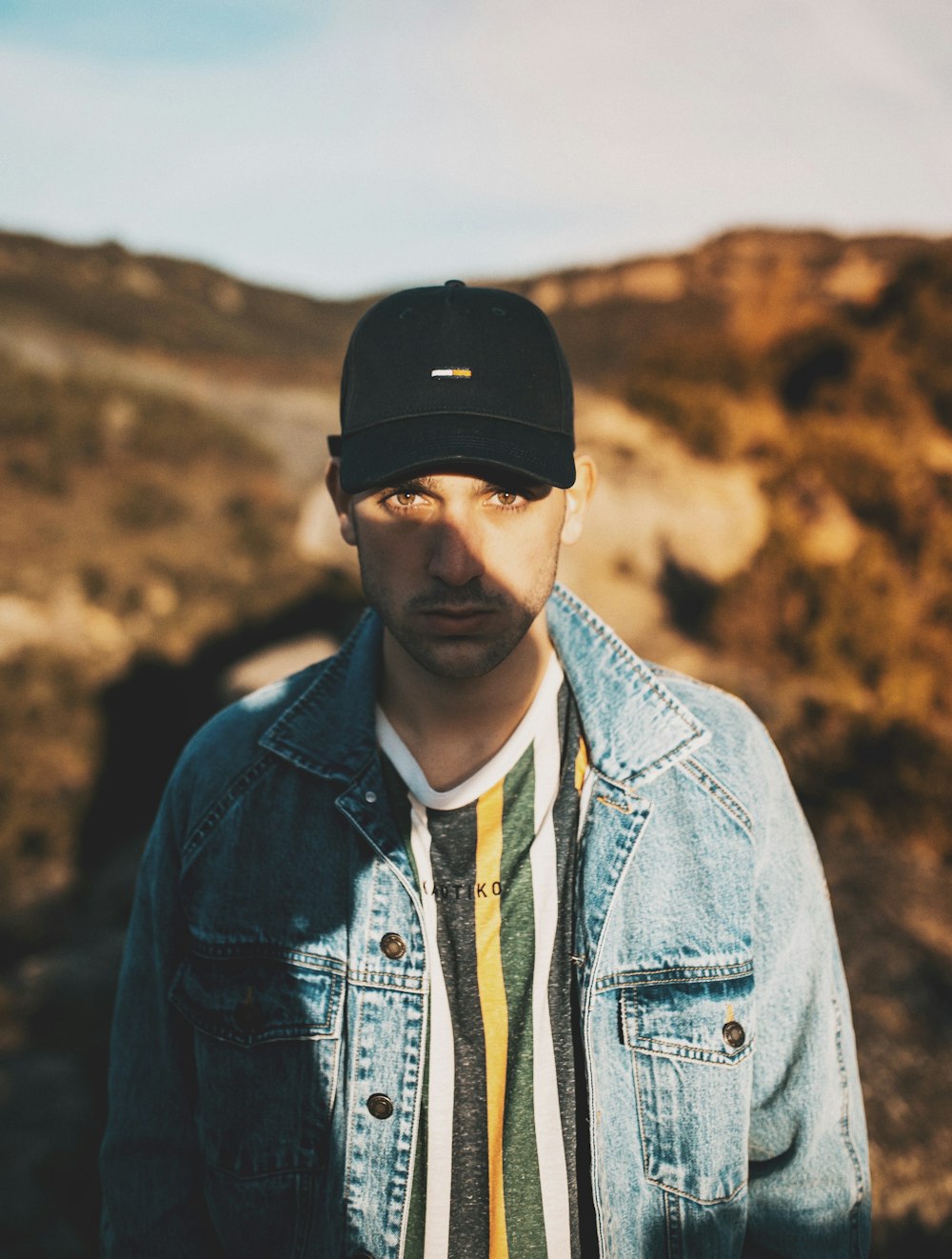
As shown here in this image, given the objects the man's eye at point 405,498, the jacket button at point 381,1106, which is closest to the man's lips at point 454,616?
the man's eye at point 405,498

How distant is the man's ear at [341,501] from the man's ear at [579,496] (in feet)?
1.53

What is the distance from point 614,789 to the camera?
5.31 ft

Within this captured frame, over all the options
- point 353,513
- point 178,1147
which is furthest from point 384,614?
point 178,1147

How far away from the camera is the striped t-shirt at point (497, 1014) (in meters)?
1.46

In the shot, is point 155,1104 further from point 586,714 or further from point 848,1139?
point 848,1139

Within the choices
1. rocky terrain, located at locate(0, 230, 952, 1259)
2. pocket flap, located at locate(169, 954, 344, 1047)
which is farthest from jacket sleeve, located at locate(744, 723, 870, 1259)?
rocky terrain, located at locate(0, 230, 952, 1259)

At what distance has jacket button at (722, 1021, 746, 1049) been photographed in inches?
59.6

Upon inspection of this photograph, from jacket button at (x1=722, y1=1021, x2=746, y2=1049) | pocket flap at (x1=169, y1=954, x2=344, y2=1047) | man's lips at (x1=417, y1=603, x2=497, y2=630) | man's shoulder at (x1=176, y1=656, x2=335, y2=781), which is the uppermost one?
man's lips at (x1=417, y1=603, x2=497, y2=630)

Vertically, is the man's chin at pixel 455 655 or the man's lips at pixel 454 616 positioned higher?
the man's lips at pixel 454 616

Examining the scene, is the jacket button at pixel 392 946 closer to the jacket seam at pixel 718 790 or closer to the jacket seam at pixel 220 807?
the jacket seam at pixel 220 807

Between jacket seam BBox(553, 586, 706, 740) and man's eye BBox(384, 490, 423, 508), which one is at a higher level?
man's eye BBox(384, 490, 423, 508)

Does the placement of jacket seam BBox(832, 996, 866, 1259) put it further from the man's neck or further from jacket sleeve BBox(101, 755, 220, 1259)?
jacket sleeve BBox(101, 755, 220, 1259)

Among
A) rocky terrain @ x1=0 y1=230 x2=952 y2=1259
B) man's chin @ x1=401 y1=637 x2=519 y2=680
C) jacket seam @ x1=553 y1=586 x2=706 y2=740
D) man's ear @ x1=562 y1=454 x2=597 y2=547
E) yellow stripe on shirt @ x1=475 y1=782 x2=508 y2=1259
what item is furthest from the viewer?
rocky terrain @ x1=0 y1=230 x2=952 y2=1259

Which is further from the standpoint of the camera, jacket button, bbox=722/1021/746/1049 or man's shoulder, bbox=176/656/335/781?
man's shoulder, bbox=176/656/335/781
